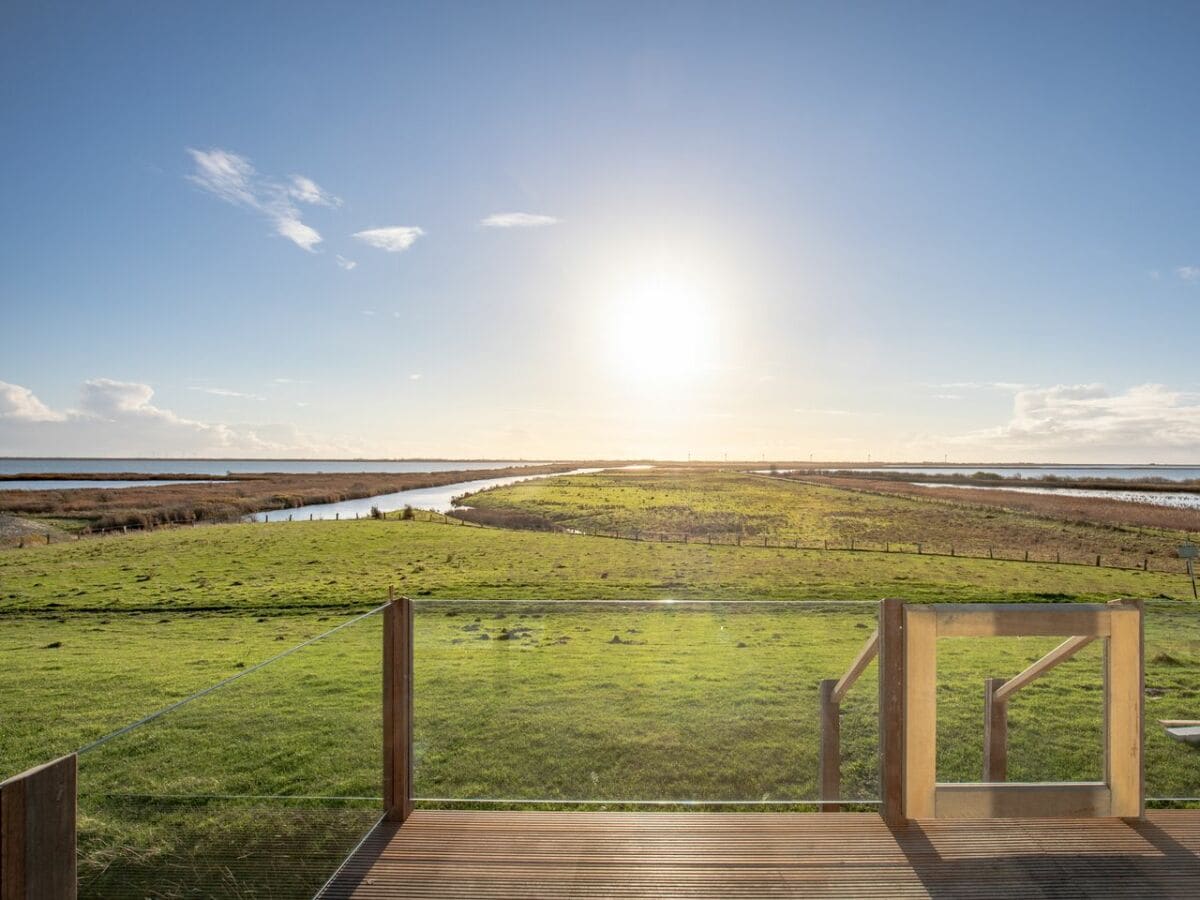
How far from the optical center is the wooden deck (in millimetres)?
3223

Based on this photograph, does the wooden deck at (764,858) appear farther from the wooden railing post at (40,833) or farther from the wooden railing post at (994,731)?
the wooden railing post at (40,833)

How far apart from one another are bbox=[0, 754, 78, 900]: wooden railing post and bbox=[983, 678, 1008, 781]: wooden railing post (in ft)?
15.8

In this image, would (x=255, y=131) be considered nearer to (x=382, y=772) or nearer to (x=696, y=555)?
(x=382, y=772)

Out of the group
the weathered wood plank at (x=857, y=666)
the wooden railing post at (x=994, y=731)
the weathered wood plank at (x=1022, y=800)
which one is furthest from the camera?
the wooden railing post at (x=994, y=731)

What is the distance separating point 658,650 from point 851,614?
1.46 meters

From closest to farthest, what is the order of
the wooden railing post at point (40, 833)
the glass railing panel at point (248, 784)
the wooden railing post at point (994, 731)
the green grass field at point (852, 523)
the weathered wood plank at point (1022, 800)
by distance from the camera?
the wooden railing post at point (40, 833) → the glass railing panel at point (248, 784) → the weathered wood plank at point (1022, 800) → the wooden railing post at point (994, 731) → the green grass field at point (852, 523)

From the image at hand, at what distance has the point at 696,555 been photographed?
103 ft

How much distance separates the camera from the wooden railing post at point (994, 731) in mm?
4266

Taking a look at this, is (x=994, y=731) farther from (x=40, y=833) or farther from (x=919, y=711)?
(x=40, y=833)

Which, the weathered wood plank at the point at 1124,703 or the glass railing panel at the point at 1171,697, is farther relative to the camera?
the glass railing panel at the point at 1171,697

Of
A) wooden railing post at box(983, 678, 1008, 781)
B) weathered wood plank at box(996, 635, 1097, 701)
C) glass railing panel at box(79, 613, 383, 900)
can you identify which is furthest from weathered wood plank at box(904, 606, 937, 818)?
glass railing panel at box(79, 613, 383, 900)

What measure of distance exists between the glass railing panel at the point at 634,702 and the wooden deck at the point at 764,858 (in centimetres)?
25

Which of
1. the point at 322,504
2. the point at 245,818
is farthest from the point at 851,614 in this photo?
the point at 322,504

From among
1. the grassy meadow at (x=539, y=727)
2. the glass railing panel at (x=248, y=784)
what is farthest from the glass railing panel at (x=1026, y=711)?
the glass railing panel at (x=248, y=784)
